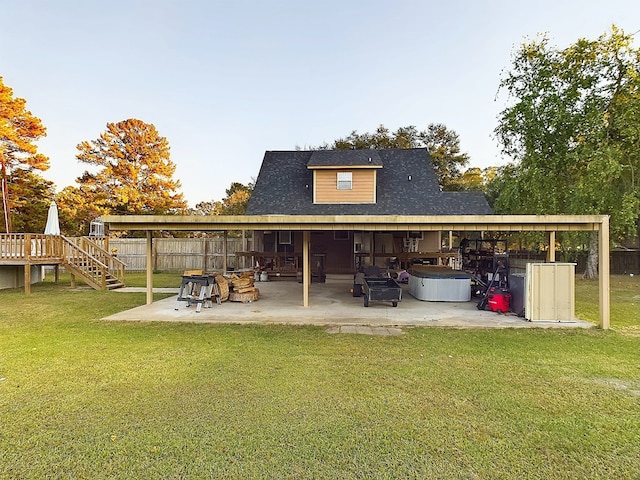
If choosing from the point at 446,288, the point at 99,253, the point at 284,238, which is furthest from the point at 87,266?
the point at 446,288

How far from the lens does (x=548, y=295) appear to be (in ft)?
23.5

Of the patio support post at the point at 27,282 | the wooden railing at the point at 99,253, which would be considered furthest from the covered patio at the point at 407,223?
the wooden railing at the point at 99,253

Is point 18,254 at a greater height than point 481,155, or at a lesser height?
lesser

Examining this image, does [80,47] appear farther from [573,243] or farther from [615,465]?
[573,243]

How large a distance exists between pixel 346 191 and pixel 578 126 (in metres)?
9.15

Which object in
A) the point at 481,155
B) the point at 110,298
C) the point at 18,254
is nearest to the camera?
the point at 110,298

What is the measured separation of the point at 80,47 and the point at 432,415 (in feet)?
53.6

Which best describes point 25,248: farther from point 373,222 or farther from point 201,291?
point 373,222

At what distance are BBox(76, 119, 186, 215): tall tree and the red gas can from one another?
2112cm

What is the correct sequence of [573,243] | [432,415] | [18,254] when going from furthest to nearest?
[573,243], [18,254], [432,415]

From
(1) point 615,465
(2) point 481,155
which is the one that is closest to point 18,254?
(1) point 615,465

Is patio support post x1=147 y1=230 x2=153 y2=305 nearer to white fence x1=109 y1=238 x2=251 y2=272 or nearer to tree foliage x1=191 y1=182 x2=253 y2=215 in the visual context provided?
white fence x1=109 y1=238 x2=251 y2=272

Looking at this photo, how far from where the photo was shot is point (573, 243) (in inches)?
595

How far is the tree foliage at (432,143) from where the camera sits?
86.6 ft
